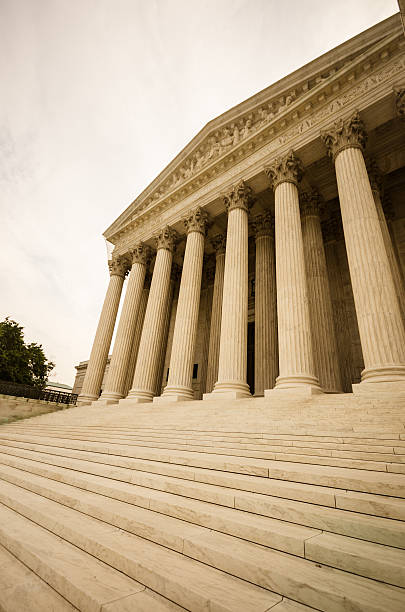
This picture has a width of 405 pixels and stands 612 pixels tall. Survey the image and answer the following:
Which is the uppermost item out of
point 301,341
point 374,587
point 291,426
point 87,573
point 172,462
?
point 301,341

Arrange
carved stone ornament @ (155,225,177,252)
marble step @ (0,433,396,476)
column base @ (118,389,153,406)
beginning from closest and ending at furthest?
marble step @ (0,433,396,476) → column base @ (118,389,153,406) → carved stone ornament @ (155,225,177,252)

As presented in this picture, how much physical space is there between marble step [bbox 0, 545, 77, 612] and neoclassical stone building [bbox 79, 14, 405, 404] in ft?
30.9

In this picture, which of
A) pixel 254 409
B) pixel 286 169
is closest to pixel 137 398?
pixel 254 409

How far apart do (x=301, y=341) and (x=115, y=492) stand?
9444mm

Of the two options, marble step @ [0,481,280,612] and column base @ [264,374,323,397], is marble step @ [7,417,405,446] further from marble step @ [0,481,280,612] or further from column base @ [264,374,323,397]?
column base @ [264,374,323,397]

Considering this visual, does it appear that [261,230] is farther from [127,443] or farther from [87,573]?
[87,573]

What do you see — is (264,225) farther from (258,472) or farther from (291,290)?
(258,472)

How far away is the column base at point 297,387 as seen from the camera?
35.9 feet

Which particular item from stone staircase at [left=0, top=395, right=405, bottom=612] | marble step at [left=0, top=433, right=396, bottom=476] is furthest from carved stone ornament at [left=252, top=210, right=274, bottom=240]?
marble step at [left=0, top=433, right=396, bottom=476]

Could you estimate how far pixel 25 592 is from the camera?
8.31 feet

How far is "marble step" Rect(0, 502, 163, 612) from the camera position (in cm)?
241

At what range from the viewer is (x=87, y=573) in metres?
2.72

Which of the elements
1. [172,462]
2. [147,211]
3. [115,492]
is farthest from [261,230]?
[115,492]

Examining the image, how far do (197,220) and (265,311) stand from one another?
781 cm
